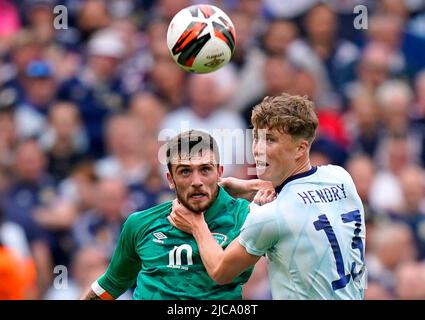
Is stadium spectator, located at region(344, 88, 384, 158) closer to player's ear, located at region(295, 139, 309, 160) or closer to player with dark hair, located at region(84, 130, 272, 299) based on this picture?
player with dark hair, located at region(84, 130, 272, 299)

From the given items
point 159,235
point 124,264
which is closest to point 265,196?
point 159,235

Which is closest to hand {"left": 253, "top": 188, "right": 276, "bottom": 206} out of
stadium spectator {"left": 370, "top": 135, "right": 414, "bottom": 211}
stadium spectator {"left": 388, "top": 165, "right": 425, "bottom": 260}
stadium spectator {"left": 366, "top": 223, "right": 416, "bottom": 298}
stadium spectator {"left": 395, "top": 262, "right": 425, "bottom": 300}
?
stadium spectator {"left": 395, "top": 262, "right": 425, "bottom": 300}

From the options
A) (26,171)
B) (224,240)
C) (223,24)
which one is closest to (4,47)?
(26,171)

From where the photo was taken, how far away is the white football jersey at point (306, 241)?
6859 mm

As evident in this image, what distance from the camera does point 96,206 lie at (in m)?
12.0

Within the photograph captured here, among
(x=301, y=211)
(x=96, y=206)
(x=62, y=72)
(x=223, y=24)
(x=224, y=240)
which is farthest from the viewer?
(x=62, y=72)

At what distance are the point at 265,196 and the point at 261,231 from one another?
352 millimetres

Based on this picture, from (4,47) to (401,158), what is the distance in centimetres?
509

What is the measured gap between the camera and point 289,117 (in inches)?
274

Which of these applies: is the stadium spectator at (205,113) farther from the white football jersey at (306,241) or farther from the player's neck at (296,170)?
the white football jersey at (306,241)

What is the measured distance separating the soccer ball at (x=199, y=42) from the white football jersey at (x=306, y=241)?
1.38 metres

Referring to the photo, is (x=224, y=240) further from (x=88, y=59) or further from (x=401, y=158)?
Answer: (x=88, y=59)

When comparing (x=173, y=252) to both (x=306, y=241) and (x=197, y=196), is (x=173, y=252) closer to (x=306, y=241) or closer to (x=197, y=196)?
(x=197, y=196)
